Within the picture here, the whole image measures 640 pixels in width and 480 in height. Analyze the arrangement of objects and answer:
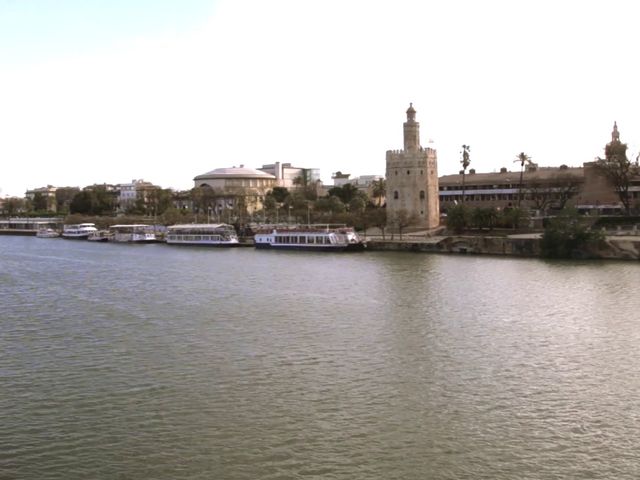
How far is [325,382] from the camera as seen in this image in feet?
65.7

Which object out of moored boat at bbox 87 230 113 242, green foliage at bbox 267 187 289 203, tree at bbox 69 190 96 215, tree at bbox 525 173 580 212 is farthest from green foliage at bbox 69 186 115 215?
tree at bbox 525 173 580 212

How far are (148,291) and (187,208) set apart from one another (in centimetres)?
9459

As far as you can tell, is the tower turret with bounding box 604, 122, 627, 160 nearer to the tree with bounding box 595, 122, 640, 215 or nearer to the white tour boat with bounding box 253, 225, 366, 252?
the tree with bounding box 595, 122, 640, 215

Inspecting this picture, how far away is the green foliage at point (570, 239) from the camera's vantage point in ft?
168

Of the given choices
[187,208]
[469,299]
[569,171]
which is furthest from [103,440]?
[187,208]

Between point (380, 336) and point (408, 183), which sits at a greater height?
point (408, 183)

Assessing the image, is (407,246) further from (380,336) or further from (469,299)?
(380,336)

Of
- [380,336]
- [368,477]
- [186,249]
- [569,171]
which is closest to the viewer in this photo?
[368,477]

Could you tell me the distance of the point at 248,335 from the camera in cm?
2627

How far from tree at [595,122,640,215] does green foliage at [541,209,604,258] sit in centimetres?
1845

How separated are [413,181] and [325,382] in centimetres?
5533

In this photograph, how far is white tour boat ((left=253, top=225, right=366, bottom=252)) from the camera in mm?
63094

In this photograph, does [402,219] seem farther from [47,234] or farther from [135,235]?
[47,234]

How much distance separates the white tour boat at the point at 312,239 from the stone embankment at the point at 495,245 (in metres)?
2.15
